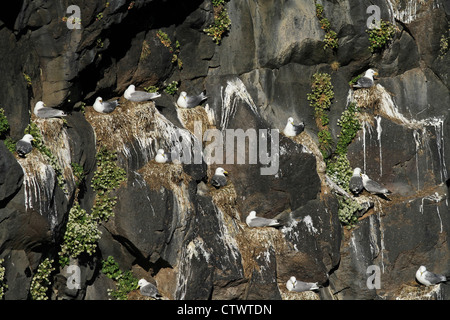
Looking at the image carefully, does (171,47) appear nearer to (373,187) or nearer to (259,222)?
(259,222)

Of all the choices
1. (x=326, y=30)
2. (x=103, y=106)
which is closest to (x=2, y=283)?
(x=103, y=106)

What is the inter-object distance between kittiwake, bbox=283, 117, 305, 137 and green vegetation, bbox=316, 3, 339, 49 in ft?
7.40

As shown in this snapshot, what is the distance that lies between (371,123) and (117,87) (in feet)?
22.7

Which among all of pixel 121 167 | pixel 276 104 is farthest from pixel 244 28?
pixel 121 167

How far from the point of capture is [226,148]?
19984 mm

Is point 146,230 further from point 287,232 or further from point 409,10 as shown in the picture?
point 409,10

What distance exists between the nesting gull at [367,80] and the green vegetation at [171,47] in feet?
15.8

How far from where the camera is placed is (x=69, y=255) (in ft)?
56.1

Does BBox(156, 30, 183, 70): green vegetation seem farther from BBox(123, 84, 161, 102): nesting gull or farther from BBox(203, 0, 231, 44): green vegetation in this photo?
BBox(123, 84, 161, 102): nesting gull

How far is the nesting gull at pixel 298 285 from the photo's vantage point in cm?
1923

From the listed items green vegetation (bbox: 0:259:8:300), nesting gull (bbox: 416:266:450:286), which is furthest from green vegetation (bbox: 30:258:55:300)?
nesting gull (bbox: 416:266:450:286)

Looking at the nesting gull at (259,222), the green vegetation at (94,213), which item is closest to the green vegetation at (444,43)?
the nesting gull at (259,222)

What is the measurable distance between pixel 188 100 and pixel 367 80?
502 cm

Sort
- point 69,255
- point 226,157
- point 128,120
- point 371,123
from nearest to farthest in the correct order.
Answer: point 69,255, point 128,120, point 226,157, point 371,123
